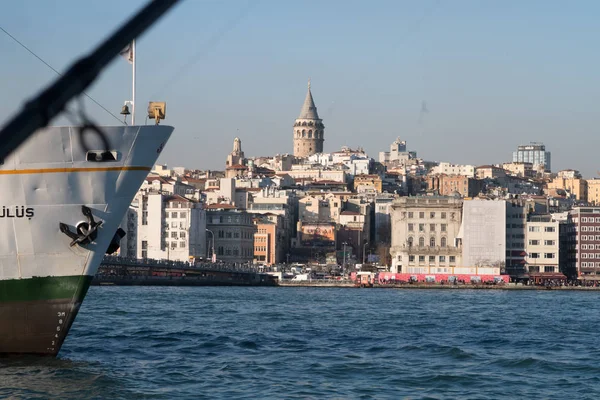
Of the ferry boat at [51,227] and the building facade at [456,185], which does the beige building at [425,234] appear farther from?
the ferry boat at [51,227]

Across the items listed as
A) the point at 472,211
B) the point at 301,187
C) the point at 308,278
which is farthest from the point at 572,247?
the point at 301,187

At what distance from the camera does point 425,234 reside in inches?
4161

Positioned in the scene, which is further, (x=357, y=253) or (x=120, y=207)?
(x=357, y=253)

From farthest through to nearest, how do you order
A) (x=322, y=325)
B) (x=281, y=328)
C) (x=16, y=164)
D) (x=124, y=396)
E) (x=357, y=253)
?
(x=357, y=253) → (x=322, y=325) → (x=281, y=328) → (x=16, y=164) → (x=124, y=396)

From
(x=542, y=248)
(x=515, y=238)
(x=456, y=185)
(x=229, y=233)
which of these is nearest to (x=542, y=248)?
(x=542, y=248)

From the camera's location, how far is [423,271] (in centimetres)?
10400

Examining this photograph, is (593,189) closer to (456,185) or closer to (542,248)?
(456,185)

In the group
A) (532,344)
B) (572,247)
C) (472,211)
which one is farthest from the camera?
(572,247)

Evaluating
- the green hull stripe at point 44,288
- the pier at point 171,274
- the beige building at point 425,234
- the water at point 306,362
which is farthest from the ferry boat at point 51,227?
the beige building at point 425,234

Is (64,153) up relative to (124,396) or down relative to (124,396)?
up

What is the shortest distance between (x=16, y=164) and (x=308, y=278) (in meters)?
87.1

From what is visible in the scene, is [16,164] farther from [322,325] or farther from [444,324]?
[444,324]

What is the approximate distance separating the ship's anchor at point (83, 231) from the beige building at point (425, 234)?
88.2 metres

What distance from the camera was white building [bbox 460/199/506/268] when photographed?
4021 inches
